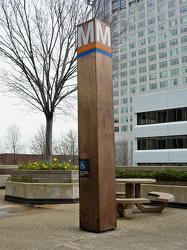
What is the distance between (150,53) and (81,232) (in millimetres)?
101194

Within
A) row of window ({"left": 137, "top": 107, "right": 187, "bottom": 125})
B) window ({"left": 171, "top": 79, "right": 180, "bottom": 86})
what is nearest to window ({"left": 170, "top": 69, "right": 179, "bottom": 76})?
window ({"left": 171, "top": 79, "right": 180, "bottom": 86})

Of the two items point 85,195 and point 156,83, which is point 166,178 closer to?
point 85,195

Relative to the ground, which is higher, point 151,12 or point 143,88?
point 151,12

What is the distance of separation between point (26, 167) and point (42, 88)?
3.42 m

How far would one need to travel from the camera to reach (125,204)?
830 centimetres

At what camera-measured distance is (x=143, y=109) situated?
4716cm

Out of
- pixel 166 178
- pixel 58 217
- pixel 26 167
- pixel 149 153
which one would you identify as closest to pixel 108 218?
pixel 58 217

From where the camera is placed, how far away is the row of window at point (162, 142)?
144ft

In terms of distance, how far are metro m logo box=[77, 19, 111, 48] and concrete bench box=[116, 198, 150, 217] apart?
11.3 ft

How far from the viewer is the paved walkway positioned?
5.46m

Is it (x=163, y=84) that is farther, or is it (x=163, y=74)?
(x=163, y=74)

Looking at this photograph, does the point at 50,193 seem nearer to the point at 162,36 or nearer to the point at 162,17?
the point at 162,36

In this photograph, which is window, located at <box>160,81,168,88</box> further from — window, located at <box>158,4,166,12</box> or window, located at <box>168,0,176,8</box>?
window, located at <box>168,0,176,8</box>

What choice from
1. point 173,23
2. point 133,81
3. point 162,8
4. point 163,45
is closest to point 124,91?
point 133,81
